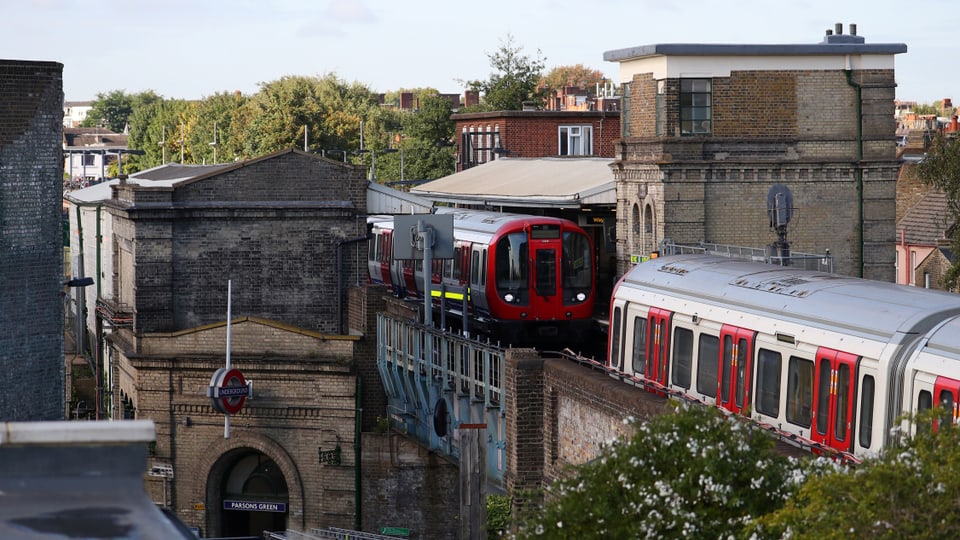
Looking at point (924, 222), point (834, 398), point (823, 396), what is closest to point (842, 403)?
point (834, 398)

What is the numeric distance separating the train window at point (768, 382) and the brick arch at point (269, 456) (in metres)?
17.9

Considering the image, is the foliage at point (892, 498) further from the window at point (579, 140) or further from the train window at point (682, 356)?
the window at point (579, 140)

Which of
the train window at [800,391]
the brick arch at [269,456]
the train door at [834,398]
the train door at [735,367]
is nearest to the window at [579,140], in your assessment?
the brick arch at [269,456]

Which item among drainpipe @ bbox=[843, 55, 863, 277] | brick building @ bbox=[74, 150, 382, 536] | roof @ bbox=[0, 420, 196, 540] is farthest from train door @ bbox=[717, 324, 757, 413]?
drainpipe @ bbox=[843, 55, 863, 277]

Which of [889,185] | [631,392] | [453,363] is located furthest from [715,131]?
[631,392]

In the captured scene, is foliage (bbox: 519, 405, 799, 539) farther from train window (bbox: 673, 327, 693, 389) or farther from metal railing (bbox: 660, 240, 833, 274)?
metal railing (bbox: 660, 240, 833, 274)

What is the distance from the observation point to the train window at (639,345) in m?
23.9

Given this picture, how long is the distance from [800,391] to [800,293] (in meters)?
1.35

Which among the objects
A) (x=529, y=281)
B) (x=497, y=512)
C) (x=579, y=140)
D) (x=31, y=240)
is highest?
(x=579, y=140)

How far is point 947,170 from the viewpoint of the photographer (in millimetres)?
34094

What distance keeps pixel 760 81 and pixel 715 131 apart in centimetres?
151

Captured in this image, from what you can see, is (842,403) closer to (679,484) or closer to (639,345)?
(679,484)

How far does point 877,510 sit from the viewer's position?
423 inches

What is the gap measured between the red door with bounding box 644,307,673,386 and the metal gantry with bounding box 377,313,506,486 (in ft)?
8.64
